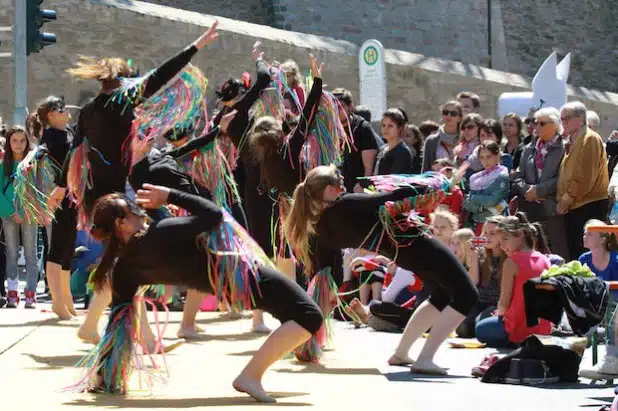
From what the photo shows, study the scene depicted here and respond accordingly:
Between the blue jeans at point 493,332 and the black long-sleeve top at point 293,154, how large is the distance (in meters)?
1.56

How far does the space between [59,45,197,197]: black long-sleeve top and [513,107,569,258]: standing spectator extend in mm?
3845

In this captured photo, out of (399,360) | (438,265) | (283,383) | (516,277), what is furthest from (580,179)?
(283,383)

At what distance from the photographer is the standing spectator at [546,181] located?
37.3 ft

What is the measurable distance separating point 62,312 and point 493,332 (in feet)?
10.6

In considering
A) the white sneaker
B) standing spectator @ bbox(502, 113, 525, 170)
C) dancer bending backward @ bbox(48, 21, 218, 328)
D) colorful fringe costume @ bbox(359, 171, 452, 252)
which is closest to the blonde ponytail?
colorful fringe costume @ bbox(359, 171, 452, 252)

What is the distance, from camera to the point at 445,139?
42.2 feet

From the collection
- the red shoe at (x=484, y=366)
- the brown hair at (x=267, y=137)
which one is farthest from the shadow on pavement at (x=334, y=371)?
the brown hair at (x=267, y=137)

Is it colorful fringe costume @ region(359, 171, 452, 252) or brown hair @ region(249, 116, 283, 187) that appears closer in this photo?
colorful fringe costume @ region(359, 171, 452, 252)

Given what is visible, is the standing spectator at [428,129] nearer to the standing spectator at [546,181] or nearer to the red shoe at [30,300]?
the standing spectator at [546,181]

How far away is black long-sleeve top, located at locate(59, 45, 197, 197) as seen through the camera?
874 centimetres

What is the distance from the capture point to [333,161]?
928 centimetres

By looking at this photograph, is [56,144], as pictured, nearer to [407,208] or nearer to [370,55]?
[407,208]

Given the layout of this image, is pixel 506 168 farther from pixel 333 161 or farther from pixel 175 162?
pixel 175 162

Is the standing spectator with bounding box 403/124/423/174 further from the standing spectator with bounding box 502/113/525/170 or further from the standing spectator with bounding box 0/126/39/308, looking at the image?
the standing spectator with bounding box 0/126/39/308
